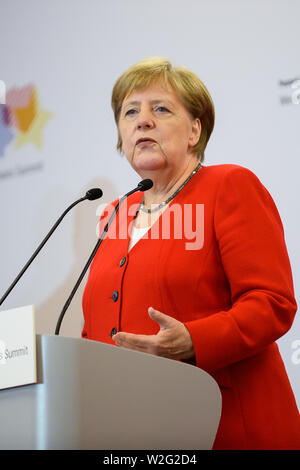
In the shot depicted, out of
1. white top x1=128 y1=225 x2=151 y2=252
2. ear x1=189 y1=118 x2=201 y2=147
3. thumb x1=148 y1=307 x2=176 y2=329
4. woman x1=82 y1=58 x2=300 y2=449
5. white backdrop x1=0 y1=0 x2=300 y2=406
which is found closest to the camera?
thumb x1=148 y1=307 x2=176 y2=329

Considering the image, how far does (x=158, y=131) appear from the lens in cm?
199

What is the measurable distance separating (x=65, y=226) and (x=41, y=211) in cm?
18

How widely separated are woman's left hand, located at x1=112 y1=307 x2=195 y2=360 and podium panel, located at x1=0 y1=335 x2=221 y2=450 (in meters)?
0.09

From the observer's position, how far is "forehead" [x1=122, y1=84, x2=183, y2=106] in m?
2.00

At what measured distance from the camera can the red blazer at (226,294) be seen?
1570 mm

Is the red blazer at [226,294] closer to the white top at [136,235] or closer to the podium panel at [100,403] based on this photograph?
the white top at [136,235]

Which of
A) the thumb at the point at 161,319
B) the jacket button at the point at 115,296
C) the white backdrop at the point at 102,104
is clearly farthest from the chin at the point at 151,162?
the thumb at the point at 161,319

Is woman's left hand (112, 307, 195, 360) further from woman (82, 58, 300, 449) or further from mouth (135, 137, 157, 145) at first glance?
mouth (135, 137, 157, 145)

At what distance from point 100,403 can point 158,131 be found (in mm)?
956

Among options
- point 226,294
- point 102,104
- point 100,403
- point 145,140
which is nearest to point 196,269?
point 226,294

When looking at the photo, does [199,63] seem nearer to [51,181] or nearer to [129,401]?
[51,181]

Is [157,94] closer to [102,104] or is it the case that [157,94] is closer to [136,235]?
[136,235]

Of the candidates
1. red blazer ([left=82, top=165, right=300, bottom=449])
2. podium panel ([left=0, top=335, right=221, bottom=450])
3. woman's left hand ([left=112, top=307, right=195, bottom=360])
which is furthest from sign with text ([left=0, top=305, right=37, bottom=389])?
red blazer ([left=82, top=165, right=300, bottom=449])

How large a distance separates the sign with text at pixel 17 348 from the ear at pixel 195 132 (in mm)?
934
